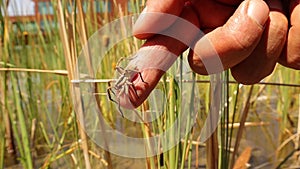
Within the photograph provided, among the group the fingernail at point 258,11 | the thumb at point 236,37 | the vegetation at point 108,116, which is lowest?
the vegetation at point 108,116

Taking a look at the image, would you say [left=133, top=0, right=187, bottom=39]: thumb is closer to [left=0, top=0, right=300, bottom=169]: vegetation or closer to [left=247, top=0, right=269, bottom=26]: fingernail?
[left=247, top=0, right=269, bottom=26]: fingernail

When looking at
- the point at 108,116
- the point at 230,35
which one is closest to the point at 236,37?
the point at 230,35

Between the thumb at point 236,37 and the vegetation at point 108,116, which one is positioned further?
the vegetation at point 108,116

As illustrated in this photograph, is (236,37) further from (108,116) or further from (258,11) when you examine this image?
(108,116)

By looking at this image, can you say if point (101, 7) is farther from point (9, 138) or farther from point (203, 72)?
point (203, 72)

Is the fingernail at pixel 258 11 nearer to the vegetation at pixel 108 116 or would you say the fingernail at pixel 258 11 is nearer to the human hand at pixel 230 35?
the human hand at pixel 230 35

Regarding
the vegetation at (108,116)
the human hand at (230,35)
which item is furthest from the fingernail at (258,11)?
the vegetation at (108,116)
